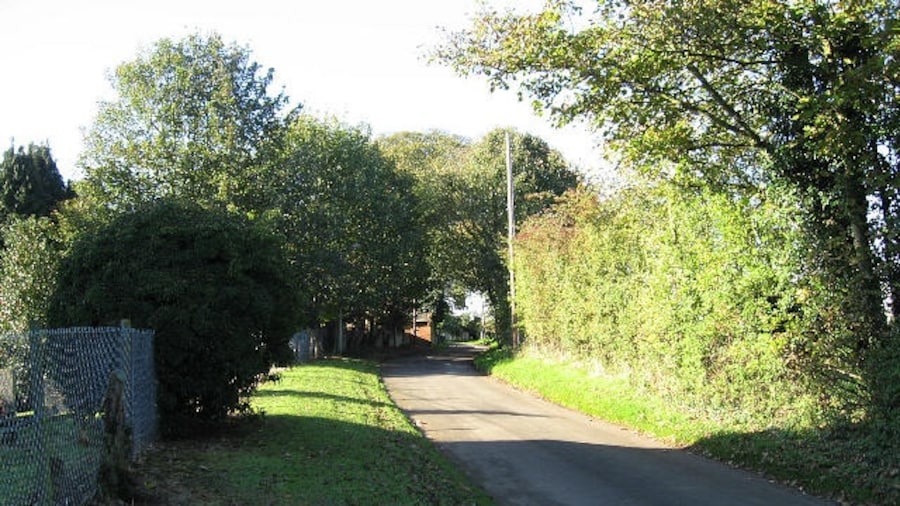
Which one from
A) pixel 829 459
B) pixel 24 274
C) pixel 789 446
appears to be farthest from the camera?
pixel 24 274

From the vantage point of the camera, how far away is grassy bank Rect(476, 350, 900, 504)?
857cm

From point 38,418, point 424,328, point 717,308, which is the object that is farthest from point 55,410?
point 424,328

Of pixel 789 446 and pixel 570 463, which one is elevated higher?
pixel 789 446

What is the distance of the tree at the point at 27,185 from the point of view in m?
40.0

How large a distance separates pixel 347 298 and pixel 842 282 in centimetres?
2662

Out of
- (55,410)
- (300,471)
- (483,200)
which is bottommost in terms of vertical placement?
(300,471)

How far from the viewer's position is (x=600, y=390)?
58.0ft

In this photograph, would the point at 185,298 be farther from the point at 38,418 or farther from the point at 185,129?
the point at 185,129

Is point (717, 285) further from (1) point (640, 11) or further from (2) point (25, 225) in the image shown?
(2) point (25, 225)

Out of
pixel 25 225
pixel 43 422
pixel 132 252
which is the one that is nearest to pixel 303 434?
pixel 132 252

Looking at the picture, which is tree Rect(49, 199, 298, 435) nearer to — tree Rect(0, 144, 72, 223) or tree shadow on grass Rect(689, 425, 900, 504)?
tree shadow on grass Rect(689, 425, 900, 504)

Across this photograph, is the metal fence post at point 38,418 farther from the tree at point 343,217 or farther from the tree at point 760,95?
the tree at point 343,217

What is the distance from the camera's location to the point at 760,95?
12000 millimetres

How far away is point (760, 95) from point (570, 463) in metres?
6.85
